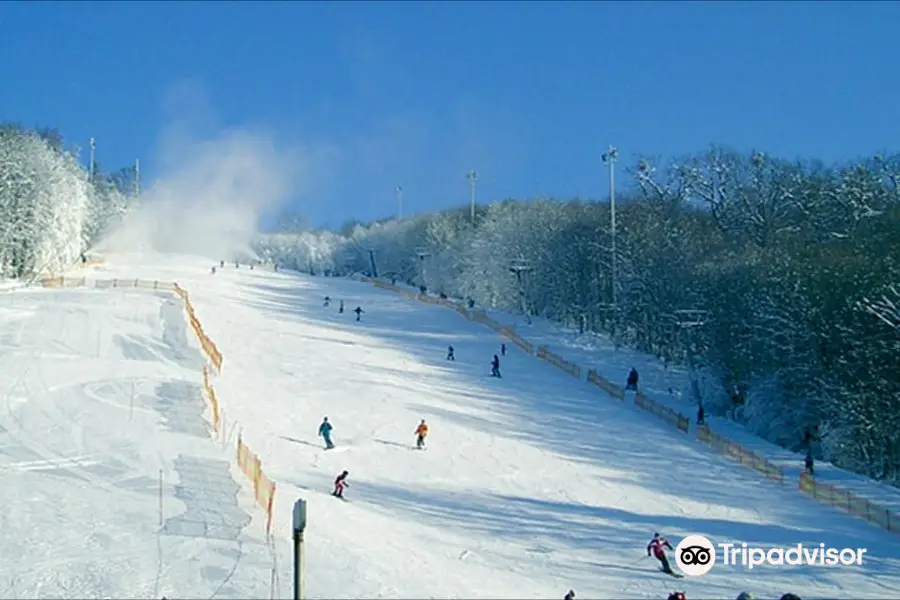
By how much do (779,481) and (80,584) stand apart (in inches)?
812

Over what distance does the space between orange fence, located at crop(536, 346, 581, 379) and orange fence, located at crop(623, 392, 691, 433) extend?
5.42 meters

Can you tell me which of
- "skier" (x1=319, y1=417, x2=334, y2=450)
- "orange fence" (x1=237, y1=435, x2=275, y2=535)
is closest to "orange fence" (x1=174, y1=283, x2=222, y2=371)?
"skier" (x1=319, y1=417, x2=334, y2=450)

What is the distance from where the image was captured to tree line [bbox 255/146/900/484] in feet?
127

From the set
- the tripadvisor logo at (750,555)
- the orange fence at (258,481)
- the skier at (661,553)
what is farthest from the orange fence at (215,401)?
A: the tripadvisor logo at (750,555)

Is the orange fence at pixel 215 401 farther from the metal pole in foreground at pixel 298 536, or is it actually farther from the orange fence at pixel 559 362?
the orange fence at pixel 559 362

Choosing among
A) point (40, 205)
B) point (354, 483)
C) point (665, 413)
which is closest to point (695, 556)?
A: point (354, 483)

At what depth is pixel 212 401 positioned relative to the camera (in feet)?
97.1

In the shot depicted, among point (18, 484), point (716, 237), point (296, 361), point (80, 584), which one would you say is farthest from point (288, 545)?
point (716, 237)

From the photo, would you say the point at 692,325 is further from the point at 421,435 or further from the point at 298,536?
the point at 298,536

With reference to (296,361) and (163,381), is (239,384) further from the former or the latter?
(296,361)

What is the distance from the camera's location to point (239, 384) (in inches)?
1388

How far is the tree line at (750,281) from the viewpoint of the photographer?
127 feet

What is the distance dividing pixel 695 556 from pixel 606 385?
2284cm

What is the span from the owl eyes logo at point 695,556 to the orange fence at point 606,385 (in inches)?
767
